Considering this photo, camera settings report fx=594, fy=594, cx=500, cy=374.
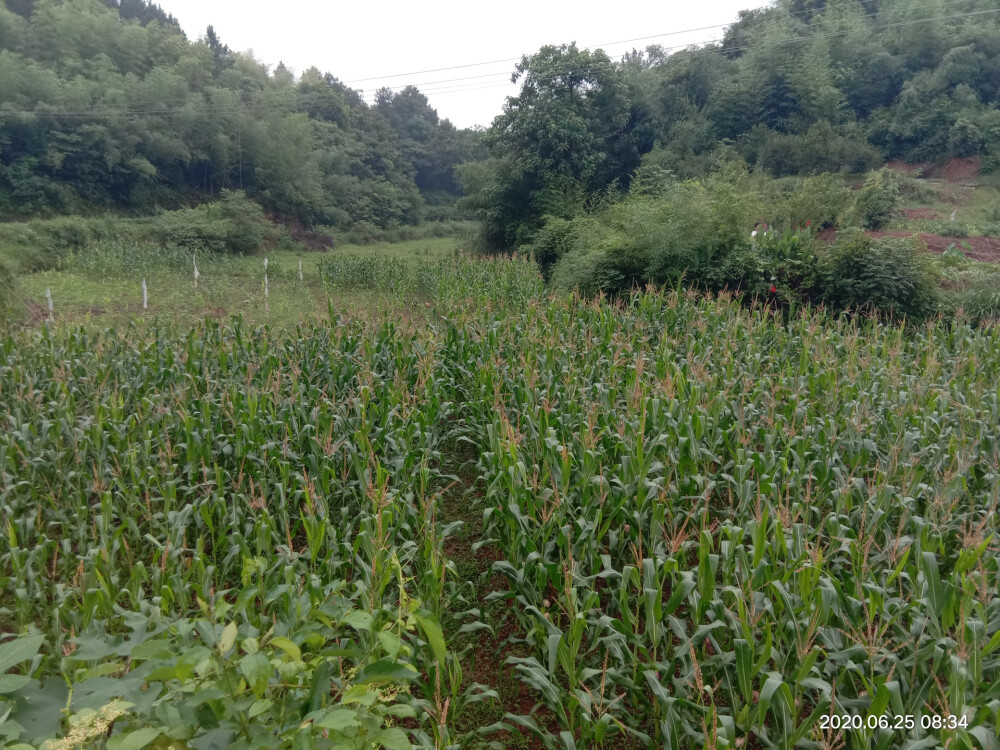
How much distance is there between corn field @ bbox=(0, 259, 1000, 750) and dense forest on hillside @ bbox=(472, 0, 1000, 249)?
16689 mm

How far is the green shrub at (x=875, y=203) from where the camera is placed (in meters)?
15.9

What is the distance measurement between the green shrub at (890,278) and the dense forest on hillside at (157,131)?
18.6 m

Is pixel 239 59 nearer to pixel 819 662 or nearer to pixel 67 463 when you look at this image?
pixel 67 463

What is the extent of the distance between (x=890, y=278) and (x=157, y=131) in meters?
34.8

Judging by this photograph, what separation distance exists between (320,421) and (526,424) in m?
1.79

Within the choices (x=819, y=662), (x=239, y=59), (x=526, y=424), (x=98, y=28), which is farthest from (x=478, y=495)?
(x=239, y=59)

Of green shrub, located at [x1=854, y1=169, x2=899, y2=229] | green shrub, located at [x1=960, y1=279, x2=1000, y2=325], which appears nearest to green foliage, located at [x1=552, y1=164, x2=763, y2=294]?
green shrub, located at [x1=960, y1=279, x2=1000, y2=325]

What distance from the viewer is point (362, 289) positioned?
1755 centimetres

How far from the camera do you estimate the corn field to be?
1867 mm

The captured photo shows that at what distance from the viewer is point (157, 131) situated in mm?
31609

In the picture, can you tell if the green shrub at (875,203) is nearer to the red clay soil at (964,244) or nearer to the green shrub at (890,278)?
the red clay soil at (964,244)

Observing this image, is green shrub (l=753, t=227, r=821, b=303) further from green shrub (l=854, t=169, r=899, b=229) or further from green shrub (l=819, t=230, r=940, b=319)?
green shrub (l=854, t=169, r=899, b=229)

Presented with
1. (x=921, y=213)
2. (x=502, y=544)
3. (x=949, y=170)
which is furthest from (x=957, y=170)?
(x=502, y=544)

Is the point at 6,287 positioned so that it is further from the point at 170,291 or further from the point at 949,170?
the point at 949,170
